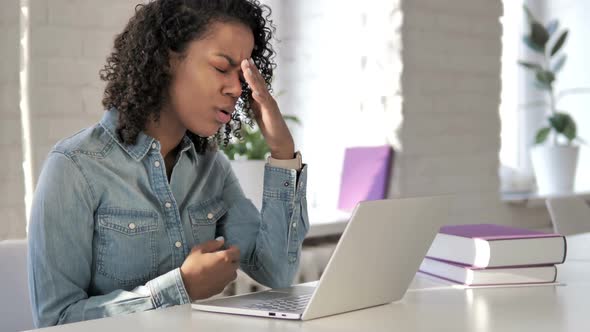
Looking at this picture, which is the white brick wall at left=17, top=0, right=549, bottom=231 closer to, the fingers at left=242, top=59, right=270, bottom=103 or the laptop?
the fingers at left=242, top=59, right=270, bottom=103

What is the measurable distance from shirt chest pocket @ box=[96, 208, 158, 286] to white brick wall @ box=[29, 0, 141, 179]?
93 cm

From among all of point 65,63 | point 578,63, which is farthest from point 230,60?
point 578,63

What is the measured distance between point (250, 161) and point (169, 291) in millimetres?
1290

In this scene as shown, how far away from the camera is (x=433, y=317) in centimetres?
110

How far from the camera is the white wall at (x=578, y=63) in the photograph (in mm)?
4234

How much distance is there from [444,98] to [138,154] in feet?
6.93

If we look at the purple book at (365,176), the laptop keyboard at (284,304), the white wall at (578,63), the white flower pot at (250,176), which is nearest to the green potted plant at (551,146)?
the white wall at (578,63)

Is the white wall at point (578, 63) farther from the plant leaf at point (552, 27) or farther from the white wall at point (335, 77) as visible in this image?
the white wall at point (335, 77)

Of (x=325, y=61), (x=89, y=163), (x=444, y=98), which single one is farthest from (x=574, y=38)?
(x=89, y=163)

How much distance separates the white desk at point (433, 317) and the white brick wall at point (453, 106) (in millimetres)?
1820

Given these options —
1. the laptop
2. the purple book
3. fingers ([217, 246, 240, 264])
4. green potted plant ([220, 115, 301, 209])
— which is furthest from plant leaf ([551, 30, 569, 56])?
fingers ([217, 246, 240, 264])

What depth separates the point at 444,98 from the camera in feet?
10.7

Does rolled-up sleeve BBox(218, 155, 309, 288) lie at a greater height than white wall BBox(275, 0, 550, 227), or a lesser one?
lesser

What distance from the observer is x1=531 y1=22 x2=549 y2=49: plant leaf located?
3.76m
